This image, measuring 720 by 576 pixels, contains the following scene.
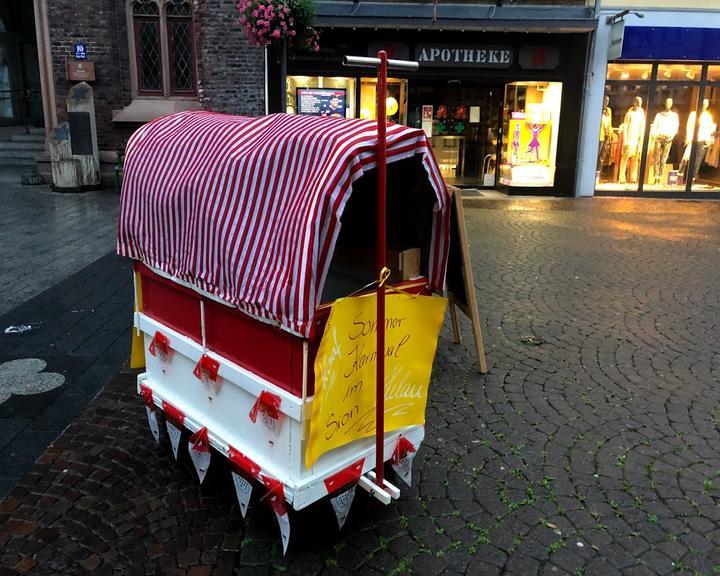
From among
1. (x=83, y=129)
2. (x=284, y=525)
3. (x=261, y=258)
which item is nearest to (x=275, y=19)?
(x=83, y=129)

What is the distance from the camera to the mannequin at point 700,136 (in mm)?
15215

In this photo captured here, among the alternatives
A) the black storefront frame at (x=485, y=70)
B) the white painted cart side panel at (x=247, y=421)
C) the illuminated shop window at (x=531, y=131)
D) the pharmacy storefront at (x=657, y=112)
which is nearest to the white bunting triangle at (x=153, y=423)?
the white painted cart side panel at (x=247, y=421)

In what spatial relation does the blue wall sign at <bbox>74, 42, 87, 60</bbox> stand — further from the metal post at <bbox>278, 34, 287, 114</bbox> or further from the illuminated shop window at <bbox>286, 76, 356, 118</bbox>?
the illuminated shop window at <bbox>286, 76, 356, 118</bbox>

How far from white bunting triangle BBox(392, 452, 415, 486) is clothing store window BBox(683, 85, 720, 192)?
580 inches

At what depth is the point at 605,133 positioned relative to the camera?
1541cm

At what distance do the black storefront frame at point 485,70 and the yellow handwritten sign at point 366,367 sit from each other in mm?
12417

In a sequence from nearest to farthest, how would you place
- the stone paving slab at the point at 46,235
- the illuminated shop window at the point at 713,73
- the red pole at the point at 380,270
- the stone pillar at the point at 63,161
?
the red pole at the point at 380,270, the stone paving slab at the point at 46,235, the stone pillar at the point at 63,161, the illuminated shop window at the point at 713,73

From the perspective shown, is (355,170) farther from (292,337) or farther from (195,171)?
(195,171)

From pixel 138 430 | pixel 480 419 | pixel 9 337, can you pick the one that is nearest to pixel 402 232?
pixel 480 419

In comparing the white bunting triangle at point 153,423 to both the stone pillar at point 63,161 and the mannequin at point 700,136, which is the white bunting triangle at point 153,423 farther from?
the mannequin at point 700,136

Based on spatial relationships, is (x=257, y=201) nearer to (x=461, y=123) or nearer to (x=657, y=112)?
(x=461, y=123)

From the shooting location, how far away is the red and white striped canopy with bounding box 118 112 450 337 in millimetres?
2697

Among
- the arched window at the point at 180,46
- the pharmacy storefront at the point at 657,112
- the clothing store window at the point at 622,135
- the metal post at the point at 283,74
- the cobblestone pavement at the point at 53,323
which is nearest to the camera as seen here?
the cobblestone pavement at the point at 53,323

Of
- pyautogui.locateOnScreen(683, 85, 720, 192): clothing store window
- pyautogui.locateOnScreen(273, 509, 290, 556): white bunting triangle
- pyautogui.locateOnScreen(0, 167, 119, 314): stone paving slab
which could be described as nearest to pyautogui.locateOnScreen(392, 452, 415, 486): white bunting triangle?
pyautogui.locateOnScreen(273, 509, 290, 556): white bunting triangle
